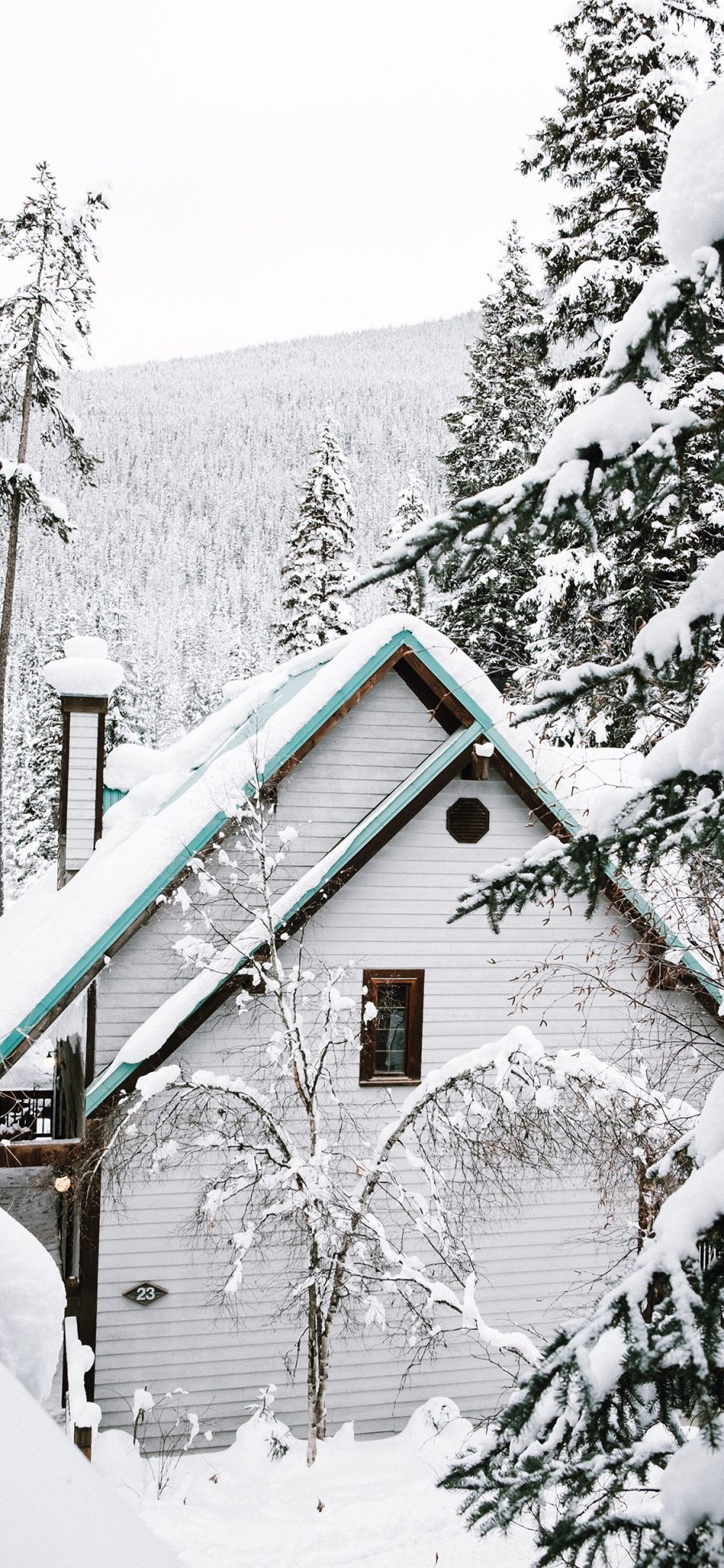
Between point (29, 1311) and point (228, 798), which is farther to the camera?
point (228, 798)

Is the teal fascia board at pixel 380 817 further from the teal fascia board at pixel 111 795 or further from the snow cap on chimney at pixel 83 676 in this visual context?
the teal fascia board at pixel 111 795

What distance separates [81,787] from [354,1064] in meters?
5.04

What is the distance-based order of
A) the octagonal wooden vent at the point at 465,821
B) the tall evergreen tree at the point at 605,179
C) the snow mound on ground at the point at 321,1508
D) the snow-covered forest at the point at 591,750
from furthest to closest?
the tall evergreen tree at the point at 605,179
the octagonal wooden vent at the point at 465,821
the snow mound on ground at the point at 321,1508
the snow-covered forest at the point at 591,750

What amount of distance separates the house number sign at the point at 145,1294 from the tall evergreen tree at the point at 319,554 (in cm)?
2338

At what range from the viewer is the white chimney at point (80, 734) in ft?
42.8

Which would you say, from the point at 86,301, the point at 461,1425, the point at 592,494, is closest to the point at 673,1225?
the point at 592,494

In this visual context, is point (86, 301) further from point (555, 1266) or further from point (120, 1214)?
point (555, 1266)

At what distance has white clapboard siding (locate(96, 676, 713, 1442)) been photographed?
1073 centimetres

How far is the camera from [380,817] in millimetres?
11180

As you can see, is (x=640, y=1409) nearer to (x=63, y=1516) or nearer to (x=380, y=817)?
(x=63, y=1516)

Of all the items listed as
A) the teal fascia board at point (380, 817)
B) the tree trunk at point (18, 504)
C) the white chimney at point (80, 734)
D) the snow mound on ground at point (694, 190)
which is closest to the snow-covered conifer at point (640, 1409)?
the snow mound on ground at point (694, 190)

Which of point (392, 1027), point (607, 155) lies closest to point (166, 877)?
point (392, 1027)

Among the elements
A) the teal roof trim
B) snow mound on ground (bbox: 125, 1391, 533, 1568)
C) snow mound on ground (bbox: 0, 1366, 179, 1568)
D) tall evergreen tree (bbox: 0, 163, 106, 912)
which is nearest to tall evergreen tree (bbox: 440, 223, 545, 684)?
tall evergreen tree (bbox: 0, 163, 106, 912)

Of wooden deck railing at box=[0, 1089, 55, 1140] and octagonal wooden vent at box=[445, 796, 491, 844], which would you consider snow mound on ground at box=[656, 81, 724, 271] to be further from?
wooden deck railing at box=[0, 1089, 55, 1140]
